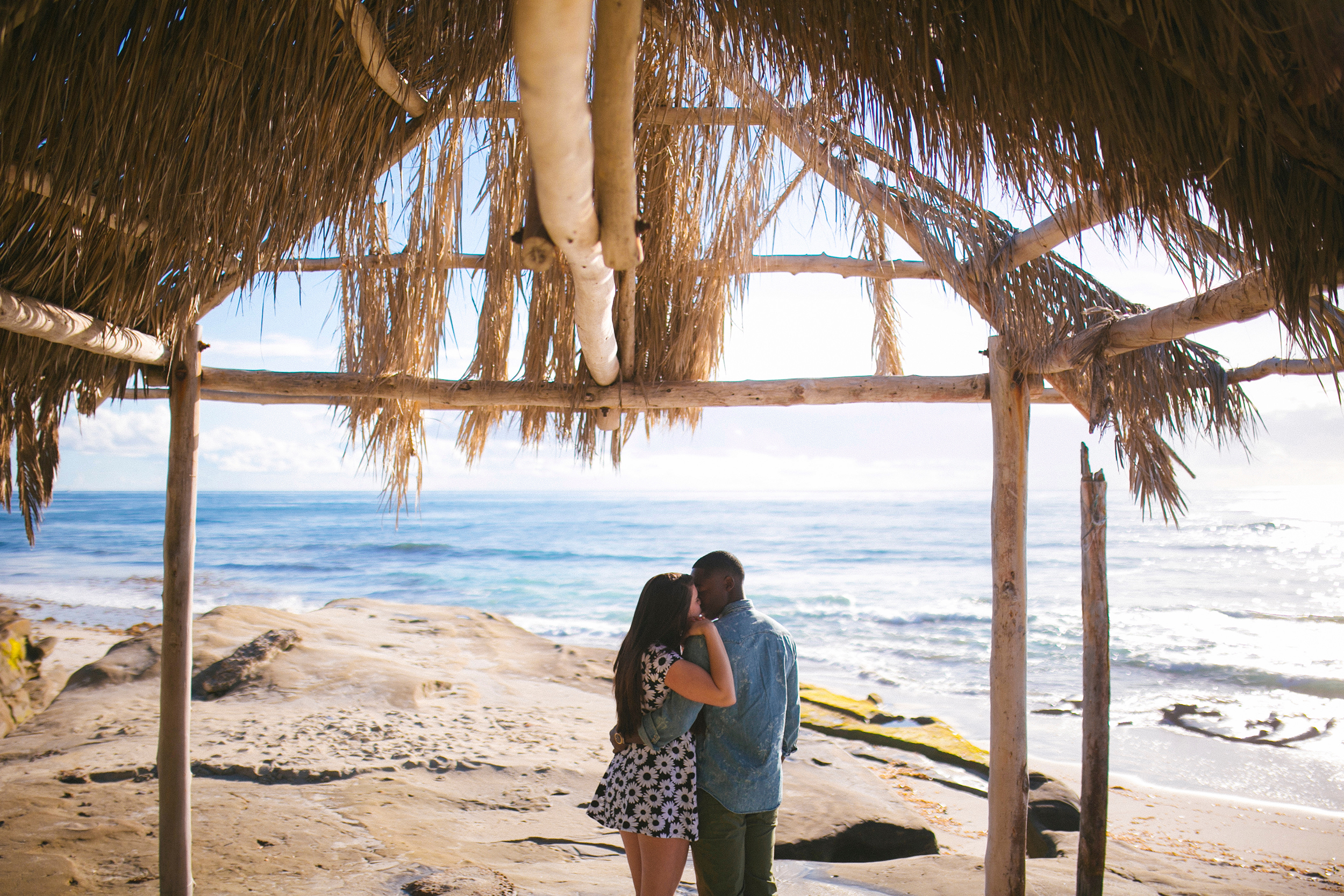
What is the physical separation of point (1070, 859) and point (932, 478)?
2229 inches

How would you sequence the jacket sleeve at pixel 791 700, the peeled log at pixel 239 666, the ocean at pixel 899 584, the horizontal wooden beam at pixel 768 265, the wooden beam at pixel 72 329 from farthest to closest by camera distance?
1. the ocean at pixel 899 584
2. the peeled log at pixel 239 666
3. the horizontal wooden beam at pixel 768 265
4. the jacket sleeve at pixel 791 700
5. the wooden beam at pixel 72 329

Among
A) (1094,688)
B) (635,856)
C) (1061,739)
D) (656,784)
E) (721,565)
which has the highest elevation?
(721,565)

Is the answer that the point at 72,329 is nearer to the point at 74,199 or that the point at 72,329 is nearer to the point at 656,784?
the point at 74,199

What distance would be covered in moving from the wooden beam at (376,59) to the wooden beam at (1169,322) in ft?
6.46

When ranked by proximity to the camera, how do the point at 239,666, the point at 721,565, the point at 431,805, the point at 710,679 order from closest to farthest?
the point at 710,679, the point at 721,565, the point at 431,805, the point at 239,666

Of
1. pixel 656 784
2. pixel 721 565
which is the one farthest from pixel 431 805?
pixel 721 565

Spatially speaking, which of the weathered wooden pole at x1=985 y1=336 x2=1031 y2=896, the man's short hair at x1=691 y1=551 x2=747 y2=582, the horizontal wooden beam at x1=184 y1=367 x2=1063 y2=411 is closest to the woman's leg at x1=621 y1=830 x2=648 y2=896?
Result: the man's short hair at x1=691 y1=551 x2=747 y2=582

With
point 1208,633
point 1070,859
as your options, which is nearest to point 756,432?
point 1208,633

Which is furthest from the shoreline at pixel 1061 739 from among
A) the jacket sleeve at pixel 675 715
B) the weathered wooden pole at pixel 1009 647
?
the jacket sleeve at pixel 675 715

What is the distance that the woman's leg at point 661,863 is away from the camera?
2084 mm

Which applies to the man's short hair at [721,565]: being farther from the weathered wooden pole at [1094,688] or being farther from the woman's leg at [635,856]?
the weathered wooden pole at [1094,688]

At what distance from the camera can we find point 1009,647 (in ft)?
8.74

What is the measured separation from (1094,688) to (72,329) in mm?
3529

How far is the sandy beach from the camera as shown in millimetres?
3070
